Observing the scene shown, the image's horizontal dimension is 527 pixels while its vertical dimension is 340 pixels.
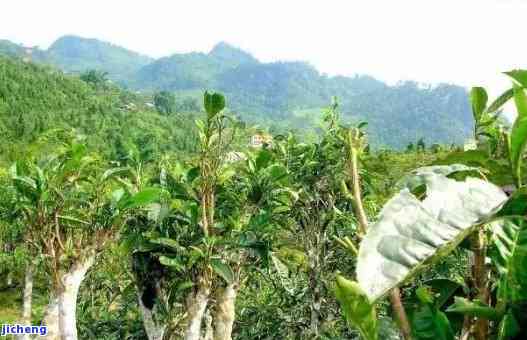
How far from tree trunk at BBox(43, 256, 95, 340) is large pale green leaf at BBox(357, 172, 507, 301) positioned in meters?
5.42

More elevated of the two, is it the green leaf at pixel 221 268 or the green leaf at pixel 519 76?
the green leaf at pixel 519 76

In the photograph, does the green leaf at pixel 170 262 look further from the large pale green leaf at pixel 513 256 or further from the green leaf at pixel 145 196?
the large pale green leaf at pixel 513 256

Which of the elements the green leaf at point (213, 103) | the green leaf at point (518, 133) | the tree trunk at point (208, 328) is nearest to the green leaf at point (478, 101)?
the green leaf at point (518, 133)

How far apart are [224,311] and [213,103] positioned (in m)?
2.54

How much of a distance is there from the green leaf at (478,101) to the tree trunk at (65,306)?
523cm

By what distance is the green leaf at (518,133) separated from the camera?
73 centimetres

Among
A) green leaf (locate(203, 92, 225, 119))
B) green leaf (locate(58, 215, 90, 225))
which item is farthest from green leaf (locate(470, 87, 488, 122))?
green leaf (locate(58, 215, 90, 225))

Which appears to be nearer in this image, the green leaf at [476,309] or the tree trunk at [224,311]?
the green leaf at [476,309]

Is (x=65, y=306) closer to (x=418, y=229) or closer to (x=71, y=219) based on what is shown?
(x=71, y=219)

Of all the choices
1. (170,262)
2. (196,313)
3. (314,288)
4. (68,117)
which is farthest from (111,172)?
(68,117)

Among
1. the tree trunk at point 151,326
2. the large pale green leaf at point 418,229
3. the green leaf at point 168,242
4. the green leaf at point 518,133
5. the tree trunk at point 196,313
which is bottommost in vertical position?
the tree trunk at point 151,326

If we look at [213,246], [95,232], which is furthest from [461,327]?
[95,232]

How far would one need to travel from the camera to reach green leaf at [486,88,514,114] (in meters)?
0.93

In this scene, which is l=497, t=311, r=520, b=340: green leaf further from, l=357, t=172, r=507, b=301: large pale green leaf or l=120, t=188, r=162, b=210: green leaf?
l=120, t=188, r=162, b=210: green leaf
